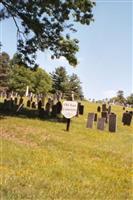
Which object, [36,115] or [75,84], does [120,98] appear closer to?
[75,84]

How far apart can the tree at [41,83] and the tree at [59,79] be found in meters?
4.05

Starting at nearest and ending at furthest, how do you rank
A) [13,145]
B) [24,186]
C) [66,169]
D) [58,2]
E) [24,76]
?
[24,186] → [66,169] → [13,145] → [58,2] → [24,76]

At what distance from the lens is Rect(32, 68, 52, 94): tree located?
103 m

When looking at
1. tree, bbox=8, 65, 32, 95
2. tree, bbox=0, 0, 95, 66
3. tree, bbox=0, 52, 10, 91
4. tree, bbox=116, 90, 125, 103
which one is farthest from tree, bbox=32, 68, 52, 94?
tree, bbox=0, 0, 95, 66

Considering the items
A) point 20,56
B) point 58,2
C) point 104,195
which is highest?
point 58,2

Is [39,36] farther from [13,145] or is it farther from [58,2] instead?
[13,145]

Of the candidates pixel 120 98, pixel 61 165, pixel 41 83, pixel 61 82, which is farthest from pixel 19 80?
pixel 61 165

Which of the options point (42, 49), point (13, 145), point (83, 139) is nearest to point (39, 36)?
point (42, 49)

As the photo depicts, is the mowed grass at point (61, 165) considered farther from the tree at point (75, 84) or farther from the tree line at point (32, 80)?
the tree at point (75, 84)

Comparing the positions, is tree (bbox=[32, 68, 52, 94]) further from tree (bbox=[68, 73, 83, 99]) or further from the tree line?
tree (bbox=[68, 73, 83, 99])

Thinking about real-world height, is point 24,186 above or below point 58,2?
below

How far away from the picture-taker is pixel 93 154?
1444 centimetres

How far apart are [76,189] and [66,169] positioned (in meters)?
1.90

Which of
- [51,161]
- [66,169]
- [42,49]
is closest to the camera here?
[66,169]
